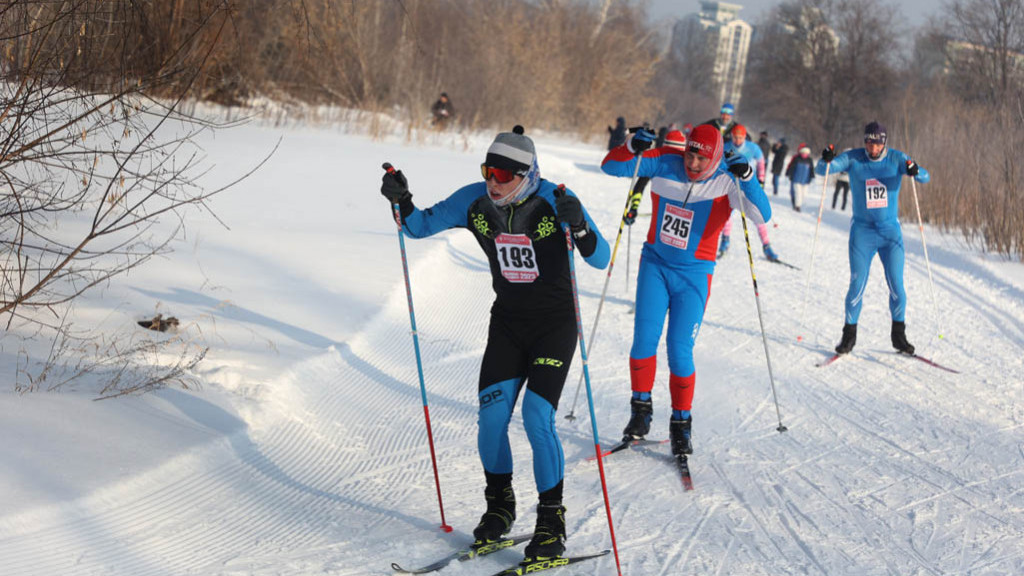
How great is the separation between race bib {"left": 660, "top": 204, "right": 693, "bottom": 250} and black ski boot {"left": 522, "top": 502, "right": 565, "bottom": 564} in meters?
2.21

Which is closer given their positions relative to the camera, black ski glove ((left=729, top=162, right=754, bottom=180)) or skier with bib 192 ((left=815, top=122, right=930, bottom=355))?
black ski glove ((left=729, top=162, right=754, bottom=180))

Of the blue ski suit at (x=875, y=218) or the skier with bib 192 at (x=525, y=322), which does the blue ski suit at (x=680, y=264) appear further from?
the blue ski suit at (x=875, y=218)

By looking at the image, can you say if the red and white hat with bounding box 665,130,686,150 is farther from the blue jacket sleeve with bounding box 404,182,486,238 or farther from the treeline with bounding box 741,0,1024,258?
the treeline with bounding box 741,0,1024,258

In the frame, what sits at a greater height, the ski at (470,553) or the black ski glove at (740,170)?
the black ski glove at (740,170)

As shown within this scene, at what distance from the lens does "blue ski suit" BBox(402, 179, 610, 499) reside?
395cm

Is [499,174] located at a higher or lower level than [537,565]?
higher

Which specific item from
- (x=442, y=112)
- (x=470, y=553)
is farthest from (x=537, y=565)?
(x=442, y=112)

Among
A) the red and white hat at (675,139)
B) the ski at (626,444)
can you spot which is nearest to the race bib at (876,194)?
the red and white hat at (675,139)

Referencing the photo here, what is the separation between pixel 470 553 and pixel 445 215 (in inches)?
64.7

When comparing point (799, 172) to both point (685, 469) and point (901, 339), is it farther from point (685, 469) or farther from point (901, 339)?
point (685, 469)

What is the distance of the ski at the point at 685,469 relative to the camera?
5.10m

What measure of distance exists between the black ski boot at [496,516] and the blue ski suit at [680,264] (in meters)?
1.72

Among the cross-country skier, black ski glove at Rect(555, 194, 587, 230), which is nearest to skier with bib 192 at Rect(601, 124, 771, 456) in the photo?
black ski glove at Rect(555, 194, 587, 230)

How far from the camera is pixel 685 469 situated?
528 centimetres
